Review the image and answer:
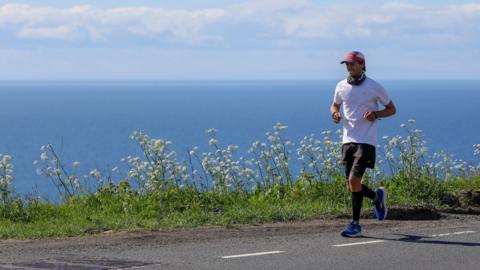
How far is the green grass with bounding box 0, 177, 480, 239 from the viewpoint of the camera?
450 inches

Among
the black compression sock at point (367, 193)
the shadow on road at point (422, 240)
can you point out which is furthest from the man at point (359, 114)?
the shadow on road at point (422, 240)

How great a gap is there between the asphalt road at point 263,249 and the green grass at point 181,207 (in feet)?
1.48

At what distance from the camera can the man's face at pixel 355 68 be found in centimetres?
1087

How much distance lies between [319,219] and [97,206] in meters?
2.90

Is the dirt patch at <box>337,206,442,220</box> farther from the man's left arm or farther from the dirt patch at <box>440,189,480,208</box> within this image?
the man's left arm

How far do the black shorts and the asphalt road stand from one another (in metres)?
0.74

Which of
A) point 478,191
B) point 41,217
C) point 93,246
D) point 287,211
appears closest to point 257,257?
point 93,246

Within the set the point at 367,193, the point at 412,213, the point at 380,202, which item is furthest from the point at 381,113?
the point at 412,213

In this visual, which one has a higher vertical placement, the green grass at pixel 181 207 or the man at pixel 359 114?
the man at pixel 359 114

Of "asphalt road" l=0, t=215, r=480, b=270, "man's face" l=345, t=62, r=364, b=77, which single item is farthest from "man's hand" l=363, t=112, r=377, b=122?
"asphalt road" l=0, t=215, r=480, b=270

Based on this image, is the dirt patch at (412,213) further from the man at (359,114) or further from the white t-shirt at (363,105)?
the white t-shirt at (363,105)

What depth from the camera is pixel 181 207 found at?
13.0 meters

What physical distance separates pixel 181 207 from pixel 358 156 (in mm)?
2957

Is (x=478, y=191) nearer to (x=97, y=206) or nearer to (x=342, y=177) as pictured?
(x=342, y=177)
